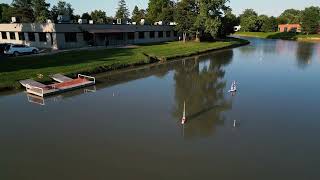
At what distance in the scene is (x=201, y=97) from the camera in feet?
79.3

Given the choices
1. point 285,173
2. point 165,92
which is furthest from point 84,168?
point 165,92

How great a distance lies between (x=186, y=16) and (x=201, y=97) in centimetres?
4639

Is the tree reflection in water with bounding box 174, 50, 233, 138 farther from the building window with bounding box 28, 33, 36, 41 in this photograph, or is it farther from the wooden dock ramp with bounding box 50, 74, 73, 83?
the building window with bounding box 28, 33, 36, 41

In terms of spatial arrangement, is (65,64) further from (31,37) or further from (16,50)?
(31,37)

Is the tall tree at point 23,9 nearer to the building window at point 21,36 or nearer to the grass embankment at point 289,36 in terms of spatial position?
the building window at point 21,36

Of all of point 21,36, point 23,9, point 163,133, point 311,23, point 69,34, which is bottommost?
point 163,133

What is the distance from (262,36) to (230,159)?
115m

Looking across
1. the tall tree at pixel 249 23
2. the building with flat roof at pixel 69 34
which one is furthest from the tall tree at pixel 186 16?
the tall tree at pixel 249 23

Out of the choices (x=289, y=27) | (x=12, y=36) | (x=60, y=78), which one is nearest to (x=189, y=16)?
(x=12, y=36)

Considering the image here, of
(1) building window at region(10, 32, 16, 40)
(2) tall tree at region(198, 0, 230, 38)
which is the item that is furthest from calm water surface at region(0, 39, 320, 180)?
(2) tall tree at region(198, 0, 230, 38)

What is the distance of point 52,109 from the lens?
20.8 meters

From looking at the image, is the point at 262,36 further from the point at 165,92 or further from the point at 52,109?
the point at 52,109

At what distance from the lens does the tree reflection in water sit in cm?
1775

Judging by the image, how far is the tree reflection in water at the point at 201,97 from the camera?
17750mm
